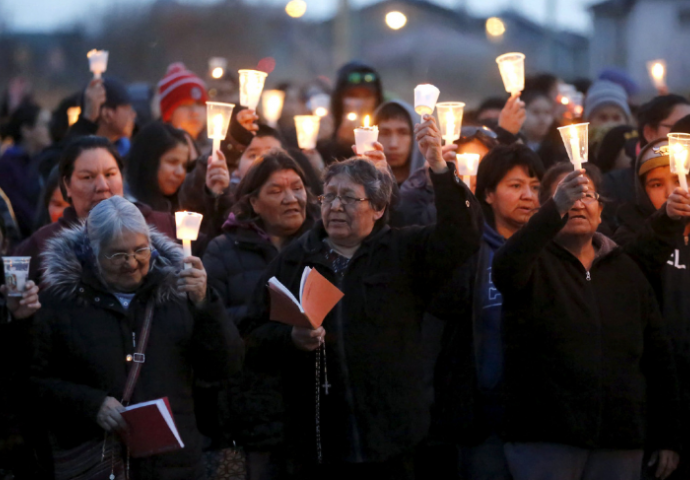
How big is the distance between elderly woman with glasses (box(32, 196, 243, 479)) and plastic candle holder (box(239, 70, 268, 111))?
5.27 ft

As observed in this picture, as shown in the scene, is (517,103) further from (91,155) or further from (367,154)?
(91,155)

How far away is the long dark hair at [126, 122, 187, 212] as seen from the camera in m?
6.21

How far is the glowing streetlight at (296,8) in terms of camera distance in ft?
39.4

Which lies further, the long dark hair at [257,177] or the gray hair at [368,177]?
the long dark hair at [257,177]

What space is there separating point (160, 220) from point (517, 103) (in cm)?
236

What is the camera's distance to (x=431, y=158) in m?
4.21

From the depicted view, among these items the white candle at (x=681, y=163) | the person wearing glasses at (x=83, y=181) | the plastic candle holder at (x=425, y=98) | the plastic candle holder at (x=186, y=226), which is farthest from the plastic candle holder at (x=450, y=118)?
the person wearing glasses at (x=83, y=181)

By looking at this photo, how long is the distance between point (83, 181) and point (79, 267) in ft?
3.20

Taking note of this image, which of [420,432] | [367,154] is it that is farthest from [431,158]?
[420,432]

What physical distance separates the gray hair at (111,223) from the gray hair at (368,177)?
94cm

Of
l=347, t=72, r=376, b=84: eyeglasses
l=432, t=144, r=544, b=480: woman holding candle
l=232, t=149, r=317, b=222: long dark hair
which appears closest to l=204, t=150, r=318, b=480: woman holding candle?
l=232, t=149, r=317, b=222: long dark hair

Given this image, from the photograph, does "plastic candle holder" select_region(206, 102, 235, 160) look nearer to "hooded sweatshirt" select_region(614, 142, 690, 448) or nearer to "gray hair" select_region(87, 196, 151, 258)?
"gray hair" select_region(87, 196, 151, 258)

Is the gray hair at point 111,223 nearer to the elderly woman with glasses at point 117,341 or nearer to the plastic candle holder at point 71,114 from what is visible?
the elderly woman with glasses at point 117,341

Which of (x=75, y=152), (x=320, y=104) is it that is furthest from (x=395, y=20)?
(x=75, y=152)
